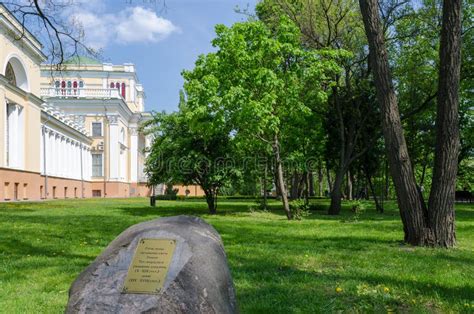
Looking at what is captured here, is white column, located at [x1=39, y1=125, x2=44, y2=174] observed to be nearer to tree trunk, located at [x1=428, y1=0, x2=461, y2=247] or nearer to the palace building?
the palace building

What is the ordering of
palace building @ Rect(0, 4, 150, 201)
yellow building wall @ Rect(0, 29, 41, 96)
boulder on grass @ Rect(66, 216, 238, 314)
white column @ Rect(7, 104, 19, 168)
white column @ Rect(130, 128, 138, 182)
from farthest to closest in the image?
white column @ Rect(130, 128, 138, 182) → white column @ Rect(7, 104, 19, 168) → palace building @ Rect(0, 4, 150, 201) → yellow building wall @ Rect(0, 29, 41, 96) → boulder on grass @ Rect(66, 216, 238, 314)

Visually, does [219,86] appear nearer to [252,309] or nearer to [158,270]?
[252,309]

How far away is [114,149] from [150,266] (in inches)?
2633

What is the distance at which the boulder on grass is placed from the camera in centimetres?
345

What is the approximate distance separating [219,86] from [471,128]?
20.2 m

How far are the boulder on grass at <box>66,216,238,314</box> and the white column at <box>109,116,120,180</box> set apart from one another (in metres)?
65.4

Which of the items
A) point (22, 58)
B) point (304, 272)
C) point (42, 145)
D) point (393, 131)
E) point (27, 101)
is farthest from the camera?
point (42, 145)

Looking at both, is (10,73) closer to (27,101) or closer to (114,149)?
(27,101)

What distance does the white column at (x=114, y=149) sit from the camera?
67500 mm

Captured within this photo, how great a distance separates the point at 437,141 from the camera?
9.59 m

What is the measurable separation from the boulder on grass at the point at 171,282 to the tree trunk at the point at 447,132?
6.85 meters

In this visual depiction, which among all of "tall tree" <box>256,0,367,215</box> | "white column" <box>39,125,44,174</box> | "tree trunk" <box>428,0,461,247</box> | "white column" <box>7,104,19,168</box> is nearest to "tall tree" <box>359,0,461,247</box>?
"tree trunk" <box>428,0,461,247</box>

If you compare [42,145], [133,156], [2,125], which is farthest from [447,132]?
[133,156]

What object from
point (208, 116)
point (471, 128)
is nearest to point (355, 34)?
point (208, 116)
